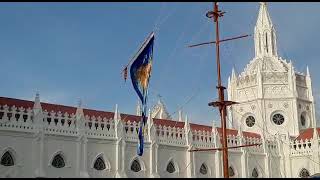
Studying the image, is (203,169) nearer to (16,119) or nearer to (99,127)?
(99,127)

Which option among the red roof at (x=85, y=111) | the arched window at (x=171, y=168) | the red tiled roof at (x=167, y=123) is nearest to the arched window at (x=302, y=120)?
the red roof at (x=85, y=111)

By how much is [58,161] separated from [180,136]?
13.6 metres

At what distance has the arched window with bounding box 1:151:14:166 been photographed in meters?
35.6

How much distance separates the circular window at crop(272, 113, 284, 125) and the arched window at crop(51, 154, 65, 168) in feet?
105

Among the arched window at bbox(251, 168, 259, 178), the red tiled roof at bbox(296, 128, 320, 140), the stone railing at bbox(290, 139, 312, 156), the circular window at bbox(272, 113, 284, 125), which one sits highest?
the circular window at bbox(272, 113, 284, 125)

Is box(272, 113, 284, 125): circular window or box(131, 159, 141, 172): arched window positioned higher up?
box(272, 113, 284, 125): circular window

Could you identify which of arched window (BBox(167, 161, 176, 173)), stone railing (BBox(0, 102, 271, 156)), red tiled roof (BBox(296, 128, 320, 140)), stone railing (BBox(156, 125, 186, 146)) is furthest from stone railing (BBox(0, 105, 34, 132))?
red tiled roof (BBox(296, 128, 320, 140))

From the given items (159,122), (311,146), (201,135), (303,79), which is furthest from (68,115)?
(303,79)

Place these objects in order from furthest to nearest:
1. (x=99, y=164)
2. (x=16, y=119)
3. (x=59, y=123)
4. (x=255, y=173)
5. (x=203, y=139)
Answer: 1. (x=255, y=173)
2. (x=203, y=139)
3. (x=99, y=164)
4. (x=59, y=123)
5. (x=16, y=119)

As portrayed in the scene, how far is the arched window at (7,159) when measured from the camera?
1401 inches

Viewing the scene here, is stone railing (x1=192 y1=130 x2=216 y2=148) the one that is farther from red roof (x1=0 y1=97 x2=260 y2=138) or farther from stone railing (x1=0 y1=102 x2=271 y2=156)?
red roof (x1=0 y1=97 x2=260 y2=138)

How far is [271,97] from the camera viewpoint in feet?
202

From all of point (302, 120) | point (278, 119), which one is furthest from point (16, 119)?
point (302, 120)

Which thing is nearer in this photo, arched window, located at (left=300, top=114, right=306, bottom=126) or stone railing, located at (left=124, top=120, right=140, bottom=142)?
stone railing, located at (left=124, top=120, right=140, bottom=142)
